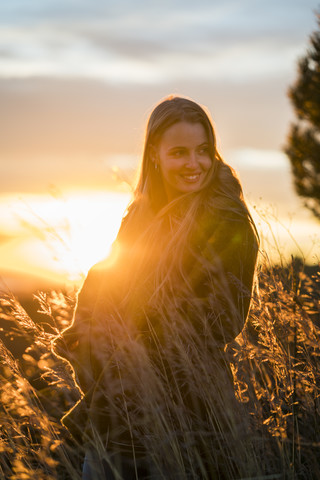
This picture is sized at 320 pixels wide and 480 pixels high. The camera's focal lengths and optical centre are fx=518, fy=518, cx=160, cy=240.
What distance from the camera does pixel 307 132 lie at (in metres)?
16.8

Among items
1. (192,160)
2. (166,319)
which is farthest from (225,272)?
(192,160)

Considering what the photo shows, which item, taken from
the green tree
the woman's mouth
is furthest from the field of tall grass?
the green tree

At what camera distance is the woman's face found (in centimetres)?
230

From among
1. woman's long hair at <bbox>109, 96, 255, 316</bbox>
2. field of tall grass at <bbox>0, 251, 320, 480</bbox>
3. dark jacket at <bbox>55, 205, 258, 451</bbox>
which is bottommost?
field of tall grass at <bbox>0, 251, 320, 480</bbox>

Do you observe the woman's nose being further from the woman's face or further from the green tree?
the green tree

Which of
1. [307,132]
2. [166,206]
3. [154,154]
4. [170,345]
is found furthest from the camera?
[307,132]

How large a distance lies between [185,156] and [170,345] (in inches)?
35.7

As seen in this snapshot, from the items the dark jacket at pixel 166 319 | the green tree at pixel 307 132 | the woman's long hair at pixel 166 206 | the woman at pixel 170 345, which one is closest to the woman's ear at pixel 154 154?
the woman's long hair at pixel 166 206

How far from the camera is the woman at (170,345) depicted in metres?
1.80

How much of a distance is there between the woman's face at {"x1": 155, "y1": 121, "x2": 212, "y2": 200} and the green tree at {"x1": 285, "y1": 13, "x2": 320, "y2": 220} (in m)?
14.7

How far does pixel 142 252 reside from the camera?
7.22 feet

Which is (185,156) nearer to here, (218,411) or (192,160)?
(192,160)

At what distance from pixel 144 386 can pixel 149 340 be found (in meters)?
0.21

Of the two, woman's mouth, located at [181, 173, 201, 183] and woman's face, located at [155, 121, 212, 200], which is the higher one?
woman's face, located at [155, 121, 212, 200]
